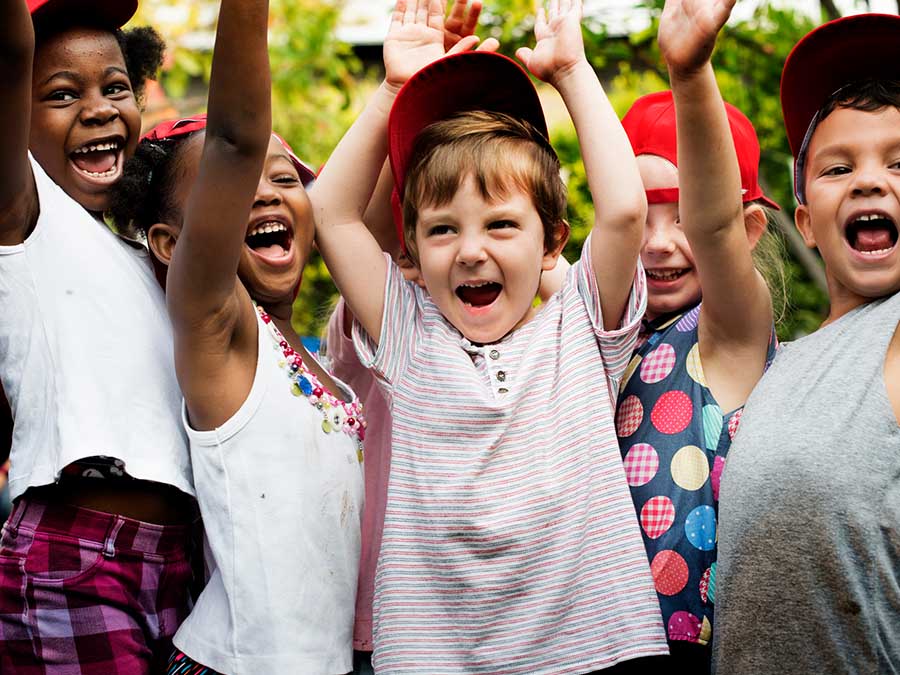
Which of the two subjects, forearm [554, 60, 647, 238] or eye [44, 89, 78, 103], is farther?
eye [44, 89, 78, 103]

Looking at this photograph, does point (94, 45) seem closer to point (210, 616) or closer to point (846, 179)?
point (210, 616)

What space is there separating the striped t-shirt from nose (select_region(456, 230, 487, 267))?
0.20 metres

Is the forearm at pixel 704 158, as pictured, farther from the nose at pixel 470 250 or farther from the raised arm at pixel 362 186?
the raised arm at pixel 362 186

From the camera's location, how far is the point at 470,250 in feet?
8.24

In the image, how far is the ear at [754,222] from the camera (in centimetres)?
289

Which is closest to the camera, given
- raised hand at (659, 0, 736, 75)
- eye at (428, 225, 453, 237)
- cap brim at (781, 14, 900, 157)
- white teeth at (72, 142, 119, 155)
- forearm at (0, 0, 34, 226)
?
forearm at (0, 0, 34, 226)

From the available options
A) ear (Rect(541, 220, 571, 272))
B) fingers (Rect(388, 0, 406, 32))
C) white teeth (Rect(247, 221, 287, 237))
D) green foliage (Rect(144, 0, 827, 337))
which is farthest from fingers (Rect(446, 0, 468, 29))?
green foliage (Rect(144, 0, 827, 337))

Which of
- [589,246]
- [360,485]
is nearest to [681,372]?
[589,246]

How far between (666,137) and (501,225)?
1.96 feet

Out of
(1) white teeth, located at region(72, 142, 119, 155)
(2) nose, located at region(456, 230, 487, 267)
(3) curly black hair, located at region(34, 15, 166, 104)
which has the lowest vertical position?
(2) nose, located at region(456, 230, 487, 267)

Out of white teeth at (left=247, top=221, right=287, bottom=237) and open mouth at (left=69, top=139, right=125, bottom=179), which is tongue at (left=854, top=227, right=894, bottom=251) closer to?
white teeth at (left=247, top=221, right=287, bottom=237)

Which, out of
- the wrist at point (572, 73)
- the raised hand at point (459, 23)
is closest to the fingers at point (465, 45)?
the raised hand at point (459, 23)

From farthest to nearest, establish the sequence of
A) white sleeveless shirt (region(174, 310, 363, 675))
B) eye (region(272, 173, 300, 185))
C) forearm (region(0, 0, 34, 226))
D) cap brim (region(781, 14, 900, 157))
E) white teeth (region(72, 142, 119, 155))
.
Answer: white teeth (region(72, 142, 119, 155)) < eye (region(272, 173, 300, 185)) < cap brim (region(781, 14, 900, 157)) < white sleeveless shirt (region(174, 310, 363, 675)) < forearm (region(0, 0, 34, 226))

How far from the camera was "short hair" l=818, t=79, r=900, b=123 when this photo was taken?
2.46 m
